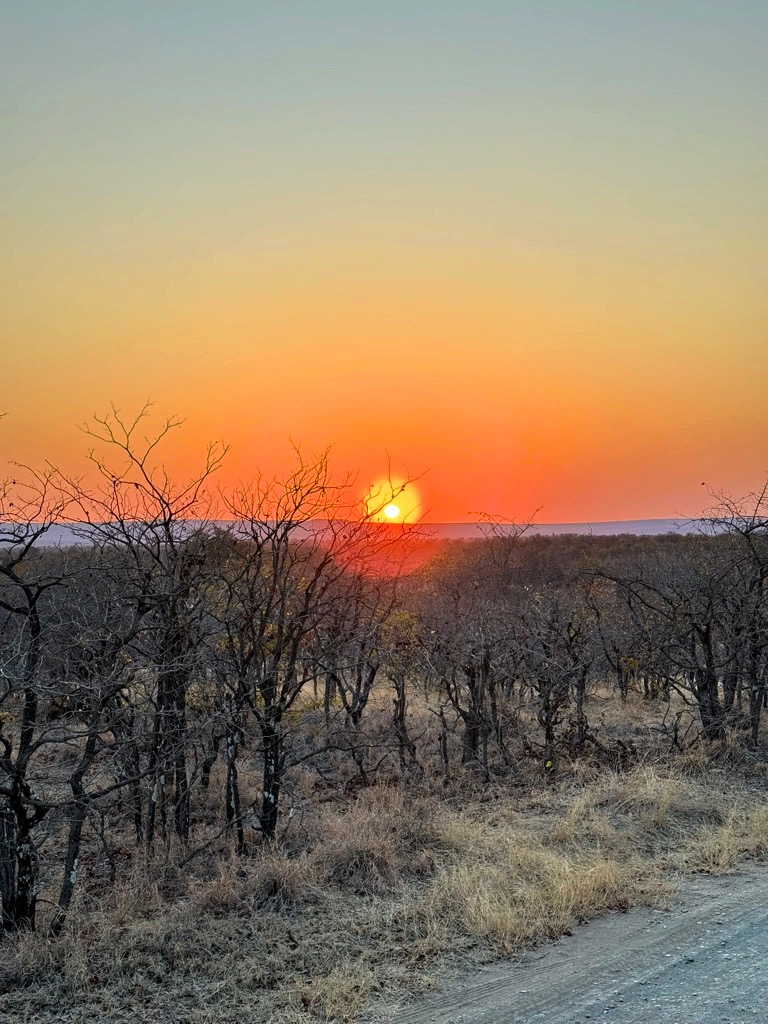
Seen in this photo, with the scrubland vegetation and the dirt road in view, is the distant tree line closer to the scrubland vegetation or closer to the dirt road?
the scrubland vegetation

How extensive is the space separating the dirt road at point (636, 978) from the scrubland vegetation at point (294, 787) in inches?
10.1

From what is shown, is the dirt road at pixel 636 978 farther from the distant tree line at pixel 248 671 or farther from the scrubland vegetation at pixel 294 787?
the distant tree line at pixel 248 671

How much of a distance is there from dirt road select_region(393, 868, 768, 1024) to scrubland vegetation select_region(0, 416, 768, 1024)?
26 cm

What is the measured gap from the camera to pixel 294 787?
400 inches

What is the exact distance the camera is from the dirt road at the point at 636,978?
409cm

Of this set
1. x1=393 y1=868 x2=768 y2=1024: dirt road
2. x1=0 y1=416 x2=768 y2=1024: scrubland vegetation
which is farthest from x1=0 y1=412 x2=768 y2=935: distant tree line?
x1=393 y1=868 x2=768 y2=1024: dirt road

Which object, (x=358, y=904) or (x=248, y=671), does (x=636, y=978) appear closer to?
(x=358, y=904)

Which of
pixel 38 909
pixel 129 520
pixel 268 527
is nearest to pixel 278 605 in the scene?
pixel 268 527

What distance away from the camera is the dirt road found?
4090 millimetres

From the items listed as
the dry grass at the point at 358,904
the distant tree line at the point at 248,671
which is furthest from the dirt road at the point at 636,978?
the distant tree line at the point at 248,671

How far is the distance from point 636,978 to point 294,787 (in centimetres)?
641

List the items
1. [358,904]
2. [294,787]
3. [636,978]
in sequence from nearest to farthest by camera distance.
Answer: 1. [636,978]
2. [358,904]
3. [294,787]

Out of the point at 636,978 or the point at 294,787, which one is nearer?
the point at 636,978

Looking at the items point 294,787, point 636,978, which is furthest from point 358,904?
point 294,787
